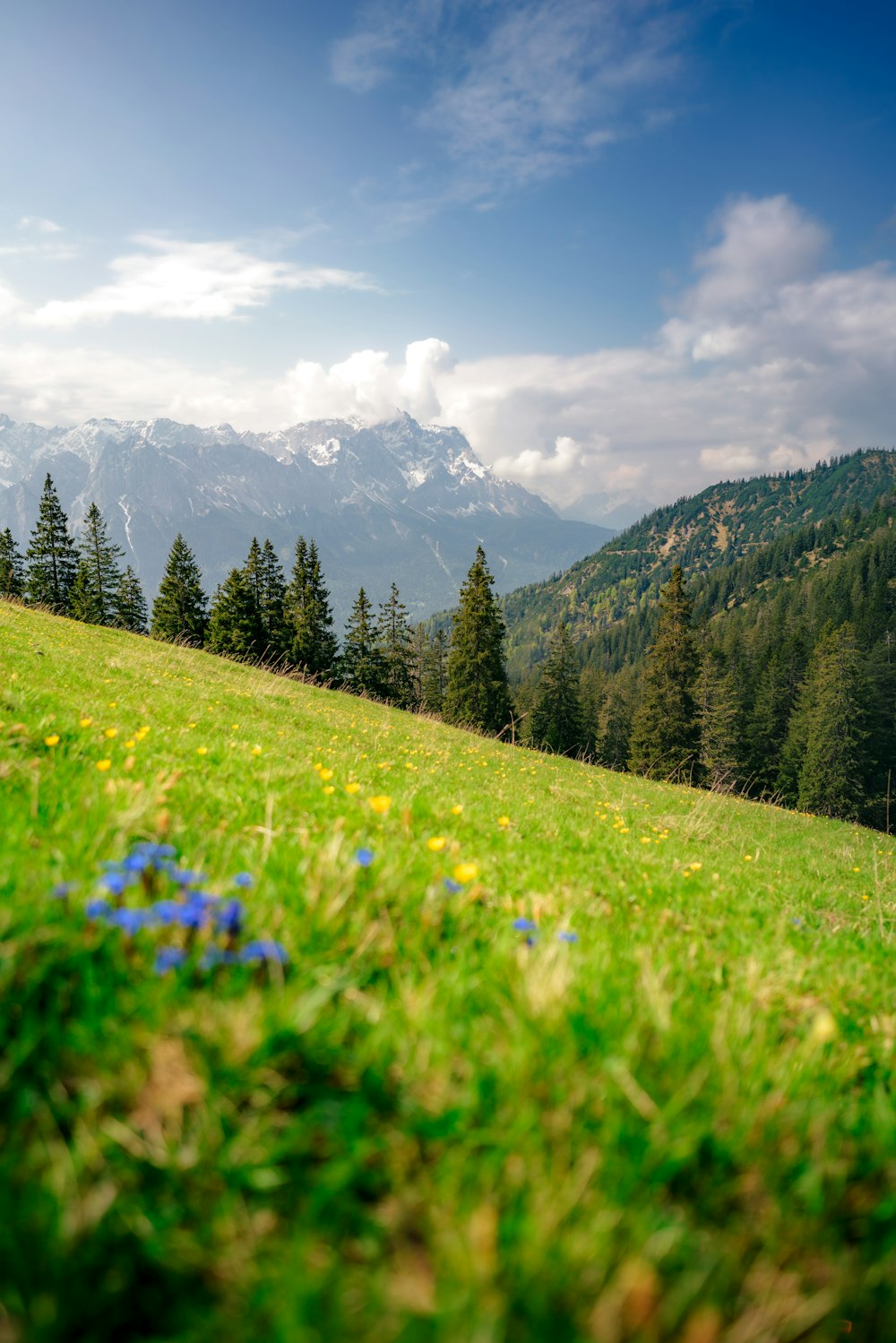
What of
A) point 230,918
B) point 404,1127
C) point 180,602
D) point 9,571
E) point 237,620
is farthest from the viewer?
point 9,571

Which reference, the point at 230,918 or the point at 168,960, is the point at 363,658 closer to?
the point at 230,918

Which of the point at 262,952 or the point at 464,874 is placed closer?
the point at 262,952

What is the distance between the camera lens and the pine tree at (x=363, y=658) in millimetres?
58719

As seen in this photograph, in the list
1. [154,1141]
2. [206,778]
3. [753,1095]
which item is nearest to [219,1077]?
[154,1141]

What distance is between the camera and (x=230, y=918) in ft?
5.78

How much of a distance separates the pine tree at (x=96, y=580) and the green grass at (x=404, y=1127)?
6897 cm

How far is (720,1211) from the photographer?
126 centimetres

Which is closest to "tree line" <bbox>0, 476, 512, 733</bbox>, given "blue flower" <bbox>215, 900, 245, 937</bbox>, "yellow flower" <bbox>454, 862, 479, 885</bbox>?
"yellow flower" <bbox>454, 862, 479, 885</bbox>

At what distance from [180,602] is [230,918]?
212ft

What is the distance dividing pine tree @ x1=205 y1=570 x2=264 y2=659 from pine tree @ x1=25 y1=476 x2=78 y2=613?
19.2m

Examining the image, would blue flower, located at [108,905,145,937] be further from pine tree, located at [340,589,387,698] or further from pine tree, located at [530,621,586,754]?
pine tree, located at [530,621,586,754]

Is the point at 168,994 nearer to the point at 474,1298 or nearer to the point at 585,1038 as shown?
the point at 474,1298

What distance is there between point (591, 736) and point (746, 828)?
247 feet

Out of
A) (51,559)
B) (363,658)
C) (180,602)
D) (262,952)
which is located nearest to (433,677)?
(363,658)
